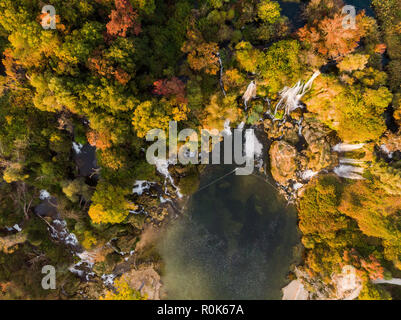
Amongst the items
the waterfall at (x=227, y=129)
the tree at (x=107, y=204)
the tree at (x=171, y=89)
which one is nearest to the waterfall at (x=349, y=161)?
the waterfall at (x=227, y=129)

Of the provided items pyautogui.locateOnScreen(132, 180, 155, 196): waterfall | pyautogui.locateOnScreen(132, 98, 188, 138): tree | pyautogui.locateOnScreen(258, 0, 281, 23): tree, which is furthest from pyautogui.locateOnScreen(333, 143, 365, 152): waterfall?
pyautogui.locateOnScreen(132, 180, 155, 196): waterfall

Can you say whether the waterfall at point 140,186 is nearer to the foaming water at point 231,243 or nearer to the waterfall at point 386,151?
the foaming water at point 231,243

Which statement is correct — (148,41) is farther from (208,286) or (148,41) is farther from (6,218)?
(208,286)

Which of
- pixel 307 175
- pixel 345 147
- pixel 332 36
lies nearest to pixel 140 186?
pixel 307 175

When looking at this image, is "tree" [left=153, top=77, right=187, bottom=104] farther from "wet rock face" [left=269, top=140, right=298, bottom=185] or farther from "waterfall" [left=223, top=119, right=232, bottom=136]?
"wet rock face" [left=269, top=140, right=298, bottom=185]

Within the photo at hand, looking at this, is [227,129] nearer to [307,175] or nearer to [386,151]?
[307,175]
